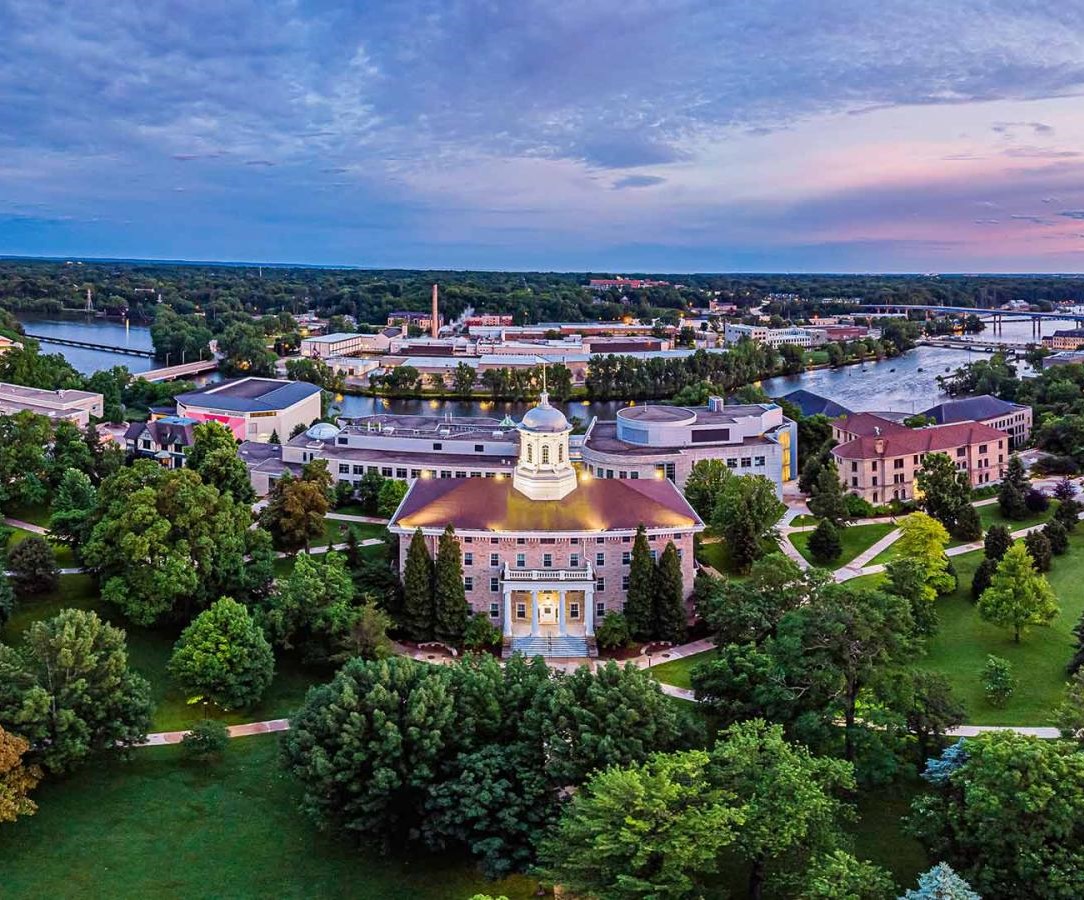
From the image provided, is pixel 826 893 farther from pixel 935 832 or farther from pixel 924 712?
pixel 924 712

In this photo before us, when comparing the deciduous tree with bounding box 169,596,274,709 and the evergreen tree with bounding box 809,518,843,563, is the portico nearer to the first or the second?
the deciduous tree with bounding box 169,596,274,709

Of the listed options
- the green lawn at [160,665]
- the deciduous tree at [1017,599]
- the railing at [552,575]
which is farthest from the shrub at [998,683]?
the green lawn at [160,665]

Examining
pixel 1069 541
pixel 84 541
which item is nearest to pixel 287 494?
pixel 84 541

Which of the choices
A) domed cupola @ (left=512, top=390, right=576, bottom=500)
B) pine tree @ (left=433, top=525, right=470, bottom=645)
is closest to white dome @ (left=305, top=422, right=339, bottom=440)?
domed cupola @ (left=512, top=390, right=576, bottom=500)

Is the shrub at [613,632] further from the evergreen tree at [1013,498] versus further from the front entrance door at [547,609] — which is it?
the evergreen tree at [1013,498]

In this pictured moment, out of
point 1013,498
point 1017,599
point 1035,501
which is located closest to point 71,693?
point 1017,599

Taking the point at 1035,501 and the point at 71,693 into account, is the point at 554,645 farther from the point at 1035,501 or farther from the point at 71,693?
A: the point at 1035,501
